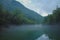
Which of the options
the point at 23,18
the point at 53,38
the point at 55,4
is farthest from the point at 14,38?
the point at 55,4

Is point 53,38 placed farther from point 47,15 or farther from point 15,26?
point 15,26

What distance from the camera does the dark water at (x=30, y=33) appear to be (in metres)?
4.07

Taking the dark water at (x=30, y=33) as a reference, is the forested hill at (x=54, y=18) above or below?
above

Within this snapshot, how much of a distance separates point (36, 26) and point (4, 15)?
0.59m

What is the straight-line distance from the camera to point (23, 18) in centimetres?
412

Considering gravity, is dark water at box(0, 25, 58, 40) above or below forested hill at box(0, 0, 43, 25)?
below

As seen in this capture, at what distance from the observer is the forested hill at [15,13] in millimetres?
4094

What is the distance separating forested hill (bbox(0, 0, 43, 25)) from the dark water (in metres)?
0.11

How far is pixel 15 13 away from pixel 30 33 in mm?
442

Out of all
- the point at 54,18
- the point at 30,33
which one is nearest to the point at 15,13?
the point at 30,33

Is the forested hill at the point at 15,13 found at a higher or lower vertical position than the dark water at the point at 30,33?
higher

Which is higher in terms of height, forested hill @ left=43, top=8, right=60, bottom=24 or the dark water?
forested hill @ left=43, top=8, right=60, bottom=24

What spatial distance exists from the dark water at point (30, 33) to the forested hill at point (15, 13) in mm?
110

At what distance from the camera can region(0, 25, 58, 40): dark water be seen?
13.3 feet
